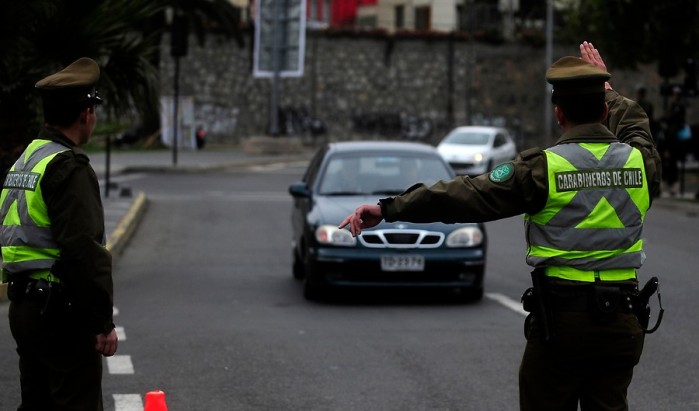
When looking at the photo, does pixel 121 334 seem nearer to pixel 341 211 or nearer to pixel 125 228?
pixel 341 211

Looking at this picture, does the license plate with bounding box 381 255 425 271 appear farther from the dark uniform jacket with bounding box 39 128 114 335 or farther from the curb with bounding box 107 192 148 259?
the dark uniform jacket with bounding box 39 128 114 335

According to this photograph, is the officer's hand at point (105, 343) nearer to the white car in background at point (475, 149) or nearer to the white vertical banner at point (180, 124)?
the white car in background at point (475, 149)

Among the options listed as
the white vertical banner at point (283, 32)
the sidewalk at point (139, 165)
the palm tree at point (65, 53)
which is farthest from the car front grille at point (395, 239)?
the white vertical banner at point (283, 32)

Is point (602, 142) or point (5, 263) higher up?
point (602, 142)

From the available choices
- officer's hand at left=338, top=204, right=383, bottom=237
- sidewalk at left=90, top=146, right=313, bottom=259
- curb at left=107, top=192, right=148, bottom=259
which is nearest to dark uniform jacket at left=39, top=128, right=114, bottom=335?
officer's hand at left=338, top=204, right=383, bottom=237

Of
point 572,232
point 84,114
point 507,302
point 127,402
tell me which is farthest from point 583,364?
point 507,302

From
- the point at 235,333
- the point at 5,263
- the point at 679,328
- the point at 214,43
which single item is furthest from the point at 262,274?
the point at 214,43

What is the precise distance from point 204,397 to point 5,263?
126 inches

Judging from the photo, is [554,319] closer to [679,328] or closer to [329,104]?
[679,328]

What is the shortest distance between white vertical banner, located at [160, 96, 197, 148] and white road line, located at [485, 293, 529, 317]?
128 feet

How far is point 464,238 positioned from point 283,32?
103 ft

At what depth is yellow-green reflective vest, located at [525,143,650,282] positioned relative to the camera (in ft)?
17.3

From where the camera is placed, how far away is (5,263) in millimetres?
5562

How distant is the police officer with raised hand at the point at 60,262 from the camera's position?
17.6ft
